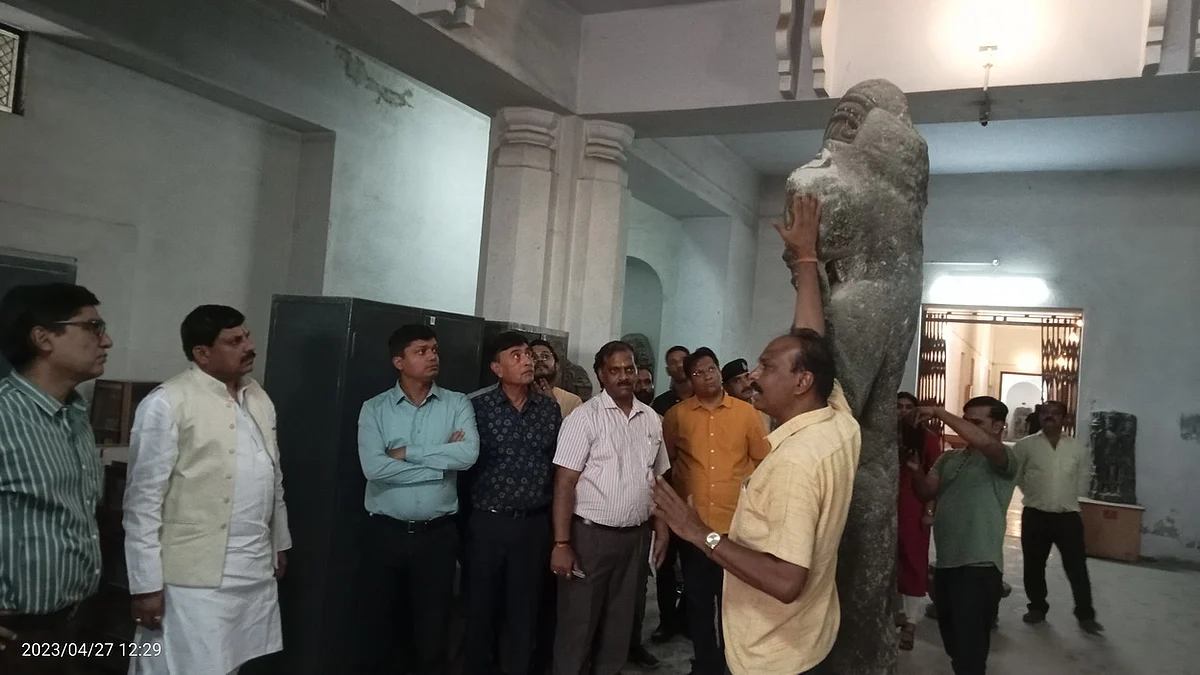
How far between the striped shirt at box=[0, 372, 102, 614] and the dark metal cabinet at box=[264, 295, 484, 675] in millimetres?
1185

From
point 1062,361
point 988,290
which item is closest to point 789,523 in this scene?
point 988,290

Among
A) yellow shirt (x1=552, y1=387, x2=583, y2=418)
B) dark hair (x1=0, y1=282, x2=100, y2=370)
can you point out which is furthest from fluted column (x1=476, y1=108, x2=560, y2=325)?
dark hair (x1=0, y1=282, x2=100, y2=370)

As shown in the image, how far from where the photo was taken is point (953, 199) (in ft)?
27.7

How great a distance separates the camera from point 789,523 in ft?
5.30

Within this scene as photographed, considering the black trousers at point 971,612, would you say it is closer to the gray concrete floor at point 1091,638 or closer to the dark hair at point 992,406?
the dark hair at point 992,406

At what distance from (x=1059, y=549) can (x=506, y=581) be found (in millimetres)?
3891

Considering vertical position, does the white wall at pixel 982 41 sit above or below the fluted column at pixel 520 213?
above

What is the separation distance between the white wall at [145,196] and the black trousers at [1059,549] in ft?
17.0

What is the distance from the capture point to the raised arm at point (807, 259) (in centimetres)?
189

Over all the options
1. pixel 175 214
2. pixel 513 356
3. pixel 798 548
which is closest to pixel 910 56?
pixel 513 356

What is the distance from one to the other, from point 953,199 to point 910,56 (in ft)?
16.8

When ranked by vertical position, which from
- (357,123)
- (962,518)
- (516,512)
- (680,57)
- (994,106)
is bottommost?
(516,512)

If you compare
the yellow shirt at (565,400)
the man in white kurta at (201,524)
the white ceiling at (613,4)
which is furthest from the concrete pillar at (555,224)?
the man in white kurta at (201,524)

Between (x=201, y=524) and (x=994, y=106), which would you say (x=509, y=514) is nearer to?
(x=201, y=524)
